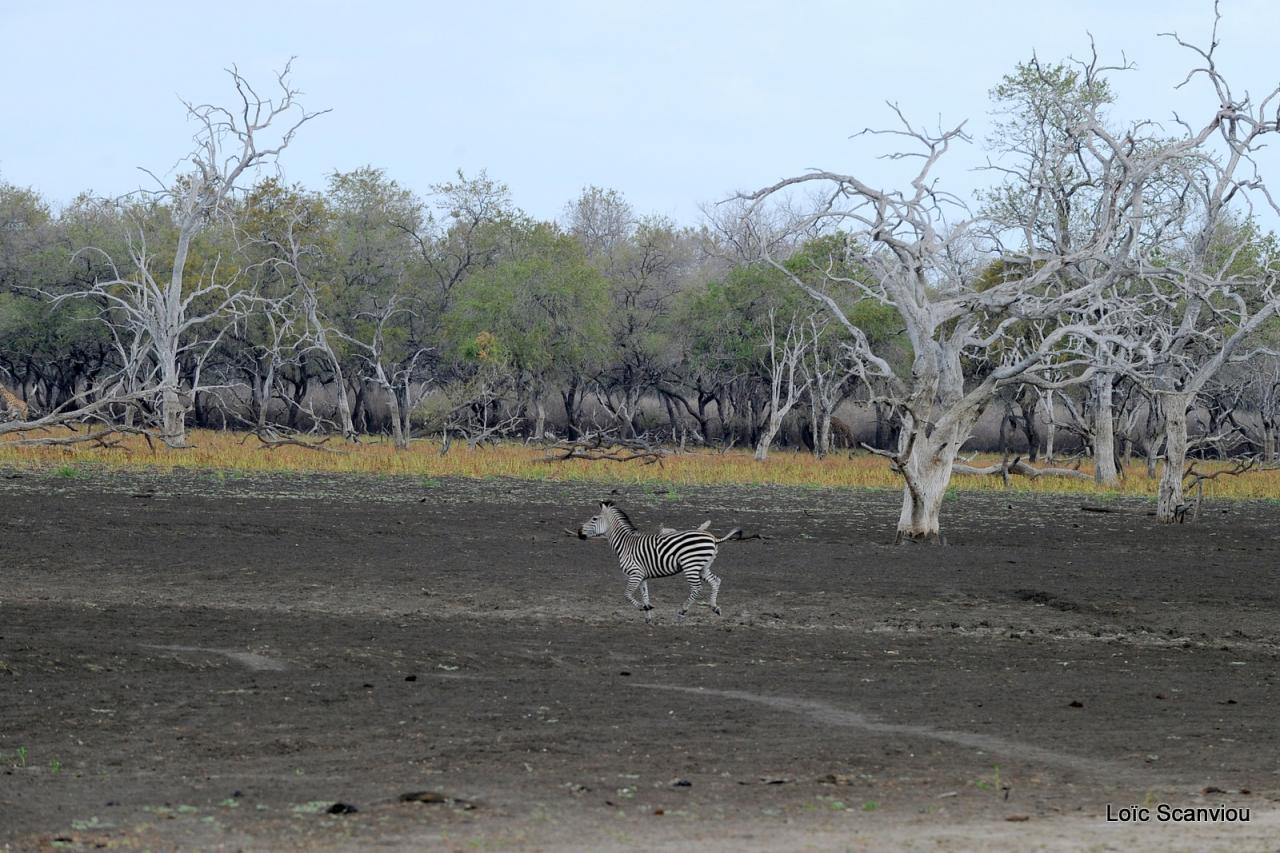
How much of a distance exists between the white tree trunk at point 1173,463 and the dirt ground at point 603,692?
4.91 metres

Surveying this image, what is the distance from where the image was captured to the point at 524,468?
37.9 meters

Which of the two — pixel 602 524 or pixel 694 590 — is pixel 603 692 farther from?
pixel 602 524

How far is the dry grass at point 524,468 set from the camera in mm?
35688

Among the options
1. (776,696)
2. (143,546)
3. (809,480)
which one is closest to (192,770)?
(776,696)

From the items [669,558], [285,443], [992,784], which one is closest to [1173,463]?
[669,558]

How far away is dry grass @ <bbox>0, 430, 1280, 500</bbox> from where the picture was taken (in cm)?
3569

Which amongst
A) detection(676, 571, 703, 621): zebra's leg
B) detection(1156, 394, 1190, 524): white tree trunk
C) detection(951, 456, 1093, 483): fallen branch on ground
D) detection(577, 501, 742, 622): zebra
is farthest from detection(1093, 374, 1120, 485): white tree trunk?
detection(676, 571, 703, 621): zebra's leg

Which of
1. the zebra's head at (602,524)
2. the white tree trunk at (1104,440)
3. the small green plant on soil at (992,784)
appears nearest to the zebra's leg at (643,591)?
the zebra's head at (602,524)

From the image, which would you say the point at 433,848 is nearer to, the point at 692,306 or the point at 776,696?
the point at 776,696

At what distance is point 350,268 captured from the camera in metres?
64.0
